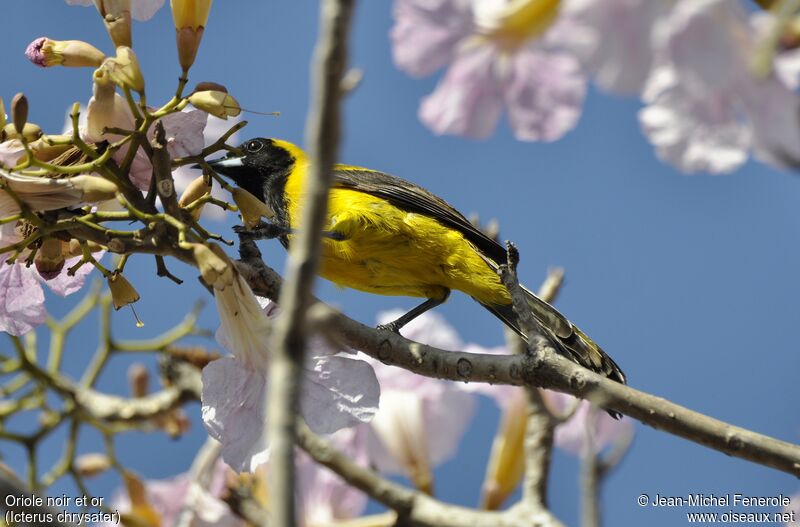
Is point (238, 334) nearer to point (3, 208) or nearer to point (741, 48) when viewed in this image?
point (3, 208)

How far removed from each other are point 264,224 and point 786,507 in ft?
7.33

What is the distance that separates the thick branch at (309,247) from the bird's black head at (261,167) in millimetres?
4459

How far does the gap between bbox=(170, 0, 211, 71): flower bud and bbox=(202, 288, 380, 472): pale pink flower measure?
63 centimetres

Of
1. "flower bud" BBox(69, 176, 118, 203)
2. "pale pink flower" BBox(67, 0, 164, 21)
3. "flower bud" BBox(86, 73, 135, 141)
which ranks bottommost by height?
"flower bud" BBox(69, 176, 118, 203)

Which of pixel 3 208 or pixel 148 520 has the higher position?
pixel 3 208

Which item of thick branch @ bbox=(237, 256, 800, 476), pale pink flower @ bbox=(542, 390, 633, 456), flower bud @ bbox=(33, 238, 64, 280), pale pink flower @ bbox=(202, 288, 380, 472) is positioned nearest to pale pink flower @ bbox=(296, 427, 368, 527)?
pale pink flower @ bbox=(542, 390, 633, 456)

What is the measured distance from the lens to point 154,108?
261cm

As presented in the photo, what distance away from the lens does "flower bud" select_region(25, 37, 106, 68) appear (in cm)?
254

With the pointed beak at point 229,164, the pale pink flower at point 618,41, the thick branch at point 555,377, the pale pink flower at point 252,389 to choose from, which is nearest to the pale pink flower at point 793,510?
the thick branch at point 555,377

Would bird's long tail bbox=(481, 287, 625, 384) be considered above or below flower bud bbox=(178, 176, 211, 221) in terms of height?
above

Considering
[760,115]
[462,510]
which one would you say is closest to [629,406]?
[462,510]

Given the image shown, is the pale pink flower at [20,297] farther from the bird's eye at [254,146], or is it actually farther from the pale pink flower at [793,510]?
the bird's eye at [254,146]

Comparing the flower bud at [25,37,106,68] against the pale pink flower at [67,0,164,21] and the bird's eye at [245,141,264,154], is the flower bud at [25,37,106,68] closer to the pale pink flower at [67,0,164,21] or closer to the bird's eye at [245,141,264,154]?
the pale pink flower at [67,0,164,21]

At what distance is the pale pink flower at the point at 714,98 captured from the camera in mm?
1194
